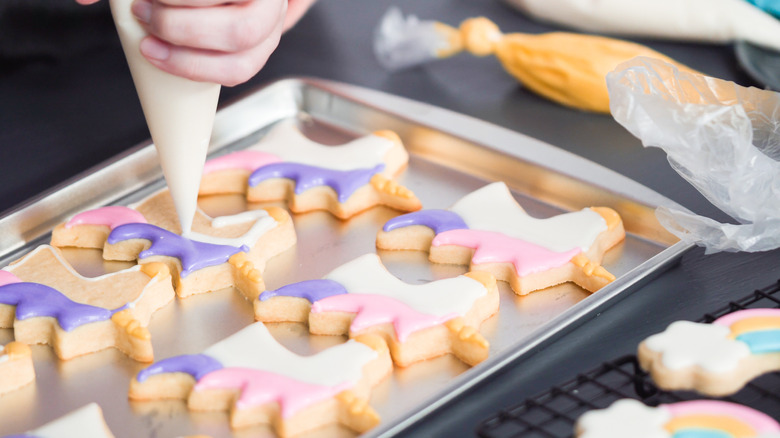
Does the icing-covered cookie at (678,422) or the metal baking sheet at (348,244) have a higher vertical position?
the icing-covered cookie at (678,422)

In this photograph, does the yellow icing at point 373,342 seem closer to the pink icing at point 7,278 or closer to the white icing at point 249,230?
the white icing at point 249,230

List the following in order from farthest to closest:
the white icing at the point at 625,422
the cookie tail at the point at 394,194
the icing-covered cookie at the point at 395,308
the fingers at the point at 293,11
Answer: the fingers at the point at 293,11
the cookie tail at the point at 394,194
the icing-covered cookie at the point at 395,308
the white icing at the point at 625,422

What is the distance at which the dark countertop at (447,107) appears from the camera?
3.08ft

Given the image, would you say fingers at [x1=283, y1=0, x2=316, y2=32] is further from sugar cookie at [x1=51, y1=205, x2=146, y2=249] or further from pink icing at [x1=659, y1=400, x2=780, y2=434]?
pink icing at [x1=659, y1=400, x2=780, y2=434]

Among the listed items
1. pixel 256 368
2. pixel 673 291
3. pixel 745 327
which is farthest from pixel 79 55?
pixel 745 327

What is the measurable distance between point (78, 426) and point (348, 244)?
0.40 m

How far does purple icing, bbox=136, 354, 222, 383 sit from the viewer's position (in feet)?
2.84

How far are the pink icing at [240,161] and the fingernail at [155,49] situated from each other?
1.09 ft

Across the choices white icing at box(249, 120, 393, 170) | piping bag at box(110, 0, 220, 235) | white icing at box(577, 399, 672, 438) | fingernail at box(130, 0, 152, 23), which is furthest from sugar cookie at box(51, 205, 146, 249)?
white icing at box(577, 399, 672, 438)

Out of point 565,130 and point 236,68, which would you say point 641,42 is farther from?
point 236,68

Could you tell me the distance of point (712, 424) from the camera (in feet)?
2.32

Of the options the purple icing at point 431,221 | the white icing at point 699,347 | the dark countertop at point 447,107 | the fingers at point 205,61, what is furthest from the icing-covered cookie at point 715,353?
the fingers at point 205,61

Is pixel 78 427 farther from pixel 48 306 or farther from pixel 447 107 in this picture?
pixel 447 107

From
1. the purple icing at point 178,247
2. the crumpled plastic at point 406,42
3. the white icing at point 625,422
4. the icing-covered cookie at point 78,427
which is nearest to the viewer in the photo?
the white icing at point 625,422
